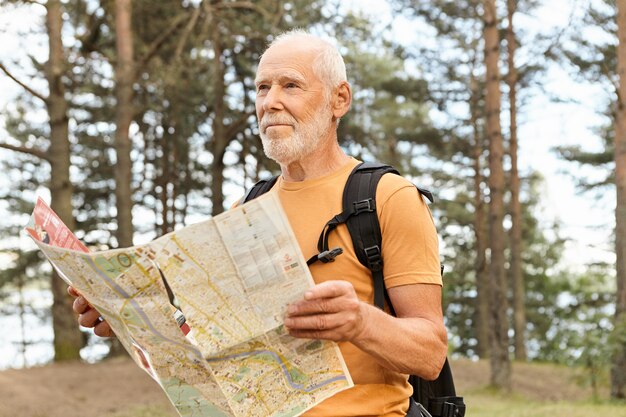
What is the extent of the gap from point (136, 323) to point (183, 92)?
56.7 ft

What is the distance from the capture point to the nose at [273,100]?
2143 millimetres

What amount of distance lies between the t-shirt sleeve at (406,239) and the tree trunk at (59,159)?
12786mm

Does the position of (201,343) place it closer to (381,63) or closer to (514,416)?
(514,416)

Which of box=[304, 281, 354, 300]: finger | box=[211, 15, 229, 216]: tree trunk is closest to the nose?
box=[304, 281, 354, 300]: finger

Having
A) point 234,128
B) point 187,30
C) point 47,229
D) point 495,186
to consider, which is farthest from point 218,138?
point 47,229

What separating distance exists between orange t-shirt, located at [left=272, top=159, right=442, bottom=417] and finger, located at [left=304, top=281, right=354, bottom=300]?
12.6 inches

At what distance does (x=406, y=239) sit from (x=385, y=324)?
0.24 m

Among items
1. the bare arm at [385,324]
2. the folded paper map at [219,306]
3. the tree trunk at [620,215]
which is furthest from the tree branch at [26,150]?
the bare arm at [385,324]

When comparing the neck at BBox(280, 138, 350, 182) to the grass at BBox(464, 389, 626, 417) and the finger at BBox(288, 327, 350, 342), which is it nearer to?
the finger at BBox(288, 327, 350, 342)

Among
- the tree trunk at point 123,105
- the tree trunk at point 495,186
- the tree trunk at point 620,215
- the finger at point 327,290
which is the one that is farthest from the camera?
the tree trunk at point 495,186

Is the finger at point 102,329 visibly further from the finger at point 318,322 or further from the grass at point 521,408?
the grass at point 521,408

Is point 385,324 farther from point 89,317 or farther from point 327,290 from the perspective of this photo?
point 89,317

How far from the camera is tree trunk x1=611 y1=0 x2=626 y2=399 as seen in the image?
13562 mm

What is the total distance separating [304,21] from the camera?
14953mm
